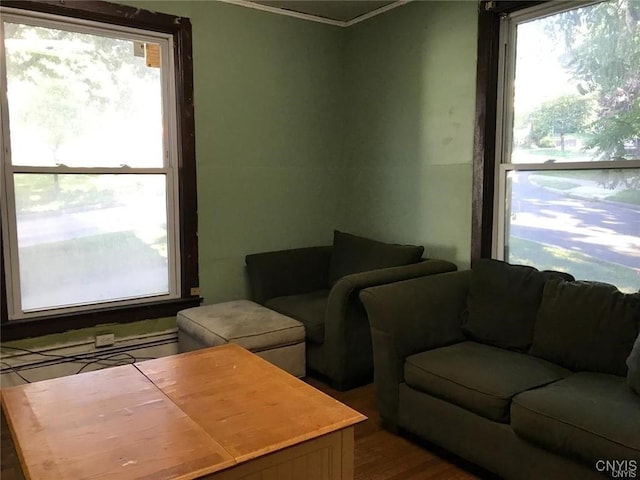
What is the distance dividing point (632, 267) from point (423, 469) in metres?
1.39

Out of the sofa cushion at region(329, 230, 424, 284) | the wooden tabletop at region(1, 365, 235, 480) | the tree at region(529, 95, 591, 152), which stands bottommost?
the wooden tabletop at region(1, 365, 235, 480)

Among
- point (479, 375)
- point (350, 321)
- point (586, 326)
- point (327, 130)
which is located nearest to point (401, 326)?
point (479, 375)

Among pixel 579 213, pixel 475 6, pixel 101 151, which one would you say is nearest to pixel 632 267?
pixel 579 213

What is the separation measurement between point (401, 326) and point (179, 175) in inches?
71.1

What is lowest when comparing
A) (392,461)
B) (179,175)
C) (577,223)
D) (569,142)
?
(392,461)

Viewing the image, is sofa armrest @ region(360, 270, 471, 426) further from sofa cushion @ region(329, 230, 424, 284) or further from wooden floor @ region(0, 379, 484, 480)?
sofa cushion @ region(329, 230, 424, 284)

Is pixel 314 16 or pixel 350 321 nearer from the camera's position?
pixel 350 321

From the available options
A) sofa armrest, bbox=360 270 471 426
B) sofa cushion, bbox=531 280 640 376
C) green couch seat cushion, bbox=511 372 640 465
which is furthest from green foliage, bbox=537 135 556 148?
green couch seat cushion, bbox=511 372 640 465

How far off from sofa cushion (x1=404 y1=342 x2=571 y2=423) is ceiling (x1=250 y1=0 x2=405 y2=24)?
7.94ft

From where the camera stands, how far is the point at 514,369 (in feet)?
7.30

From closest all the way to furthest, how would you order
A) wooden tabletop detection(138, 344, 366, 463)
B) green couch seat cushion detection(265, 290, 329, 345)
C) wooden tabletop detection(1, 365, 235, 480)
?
wooden tabletop detection(1, 365, 235, 480) < wooden tabletop detection(138, 344, 366, 463) < green couch seat cushion detection(265, 290, 329, 345)

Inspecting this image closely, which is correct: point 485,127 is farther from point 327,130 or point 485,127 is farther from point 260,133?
point 260,133

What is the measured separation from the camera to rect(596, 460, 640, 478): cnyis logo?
64.8 inches

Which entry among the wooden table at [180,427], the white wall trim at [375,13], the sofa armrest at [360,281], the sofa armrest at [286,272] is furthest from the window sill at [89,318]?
the white wall trim at [375,13]
